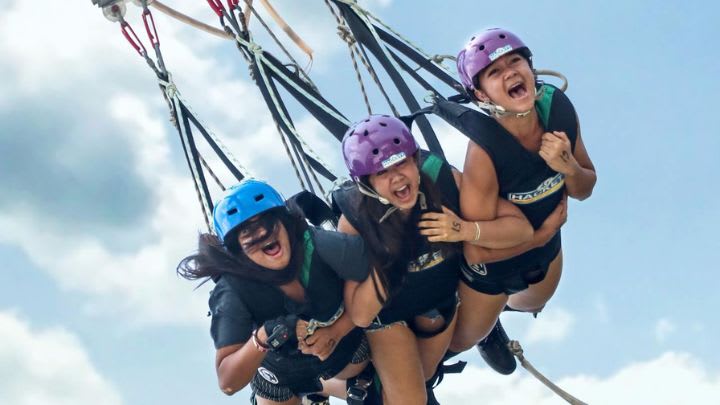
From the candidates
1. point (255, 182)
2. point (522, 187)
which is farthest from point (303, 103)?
point (522, 187)

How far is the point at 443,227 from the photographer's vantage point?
18.4ft

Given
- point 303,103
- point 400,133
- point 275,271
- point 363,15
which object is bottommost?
point 275,271

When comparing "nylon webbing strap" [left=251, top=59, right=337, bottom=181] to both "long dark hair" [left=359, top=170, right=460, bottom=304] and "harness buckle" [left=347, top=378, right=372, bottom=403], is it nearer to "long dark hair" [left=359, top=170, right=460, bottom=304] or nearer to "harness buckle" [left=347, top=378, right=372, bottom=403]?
"harness buckle" [left=347, top=378, right=372, bottom=403]

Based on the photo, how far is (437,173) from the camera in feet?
19.4

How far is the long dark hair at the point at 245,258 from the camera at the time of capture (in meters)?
5.82

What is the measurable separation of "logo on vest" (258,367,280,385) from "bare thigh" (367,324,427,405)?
0.62 metres

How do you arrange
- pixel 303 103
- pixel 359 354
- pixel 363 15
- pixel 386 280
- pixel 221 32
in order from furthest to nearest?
pixel 221 32 → pixel 363 15 → pixel 303 103 → pixel 359 354 → pixel 386 280

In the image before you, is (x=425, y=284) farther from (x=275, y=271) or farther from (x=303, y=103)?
(x=303, y=103)

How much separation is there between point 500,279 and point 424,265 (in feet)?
1.77

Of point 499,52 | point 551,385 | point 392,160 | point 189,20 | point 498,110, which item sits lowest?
point 551,385

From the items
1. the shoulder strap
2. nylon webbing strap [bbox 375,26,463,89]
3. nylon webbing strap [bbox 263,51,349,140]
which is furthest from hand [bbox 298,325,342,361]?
nylon webbing strap [bbox 375,26,463,89]

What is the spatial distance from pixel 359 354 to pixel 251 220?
1.26 meters

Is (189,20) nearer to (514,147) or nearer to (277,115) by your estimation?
(277,115)

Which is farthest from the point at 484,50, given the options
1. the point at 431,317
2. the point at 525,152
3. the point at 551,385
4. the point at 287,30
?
the point at 287,30
